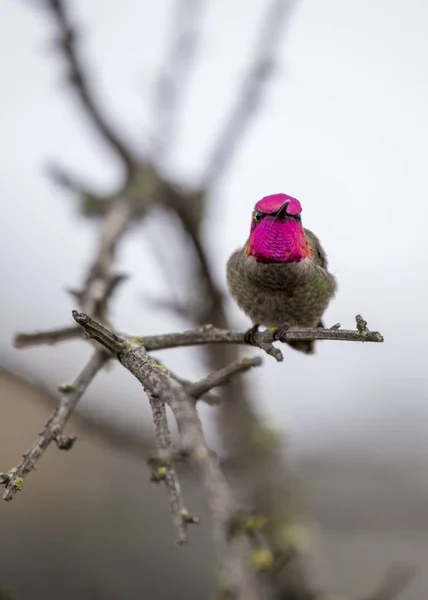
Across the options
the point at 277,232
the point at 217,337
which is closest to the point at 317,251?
the point at 277,232

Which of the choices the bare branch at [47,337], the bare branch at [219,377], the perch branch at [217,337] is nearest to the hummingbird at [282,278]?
the perch branch at [217,337]

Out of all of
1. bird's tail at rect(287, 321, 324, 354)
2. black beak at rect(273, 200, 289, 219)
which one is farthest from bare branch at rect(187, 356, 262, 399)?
bird's tail at rect(287, 321, 324, 354)

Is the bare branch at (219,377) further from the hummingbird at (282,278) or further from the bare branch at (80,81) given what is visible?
the bare branch at (80,81)

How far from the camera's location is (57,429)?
72.7 inches

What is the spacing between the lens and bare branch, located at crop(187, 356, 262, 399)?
1.54 m

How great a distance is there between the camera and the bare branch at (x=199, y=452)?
A: 33.5 inches

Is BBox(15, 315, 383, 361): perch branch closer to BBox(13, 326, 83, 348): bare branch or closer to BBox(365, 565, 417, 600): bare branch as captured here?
BBox(13, 326, 83, 348): bare branch

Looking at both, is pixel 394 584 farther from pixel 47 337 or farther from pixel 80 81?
pixel 80 81

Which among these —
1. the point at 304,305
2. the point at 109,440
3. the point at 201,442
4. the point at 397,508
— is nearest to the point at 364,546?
the point at 397,508

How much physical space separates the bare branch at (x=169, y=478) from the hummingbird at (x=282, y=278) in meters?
1.26

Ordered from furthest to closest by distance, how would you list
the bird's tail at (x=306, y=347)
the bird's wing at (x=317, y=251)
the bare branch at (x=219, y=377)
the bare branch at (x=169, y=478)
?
1. the bird's tail at (x=306, y=347)
2. the bird's wing at (x=317, y=251)
3. the bare branch at (x=219, y=377)
4. the bare branch at (x=169, y=478)

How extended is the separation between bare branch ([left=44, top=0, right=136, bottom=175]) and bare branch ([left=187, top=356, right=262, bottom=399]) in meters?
2.34

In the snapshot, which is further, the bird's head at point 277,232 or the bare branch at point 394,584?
the bare branch at point 394,584

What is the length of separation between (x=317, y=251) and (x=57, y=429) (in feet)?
4.94
